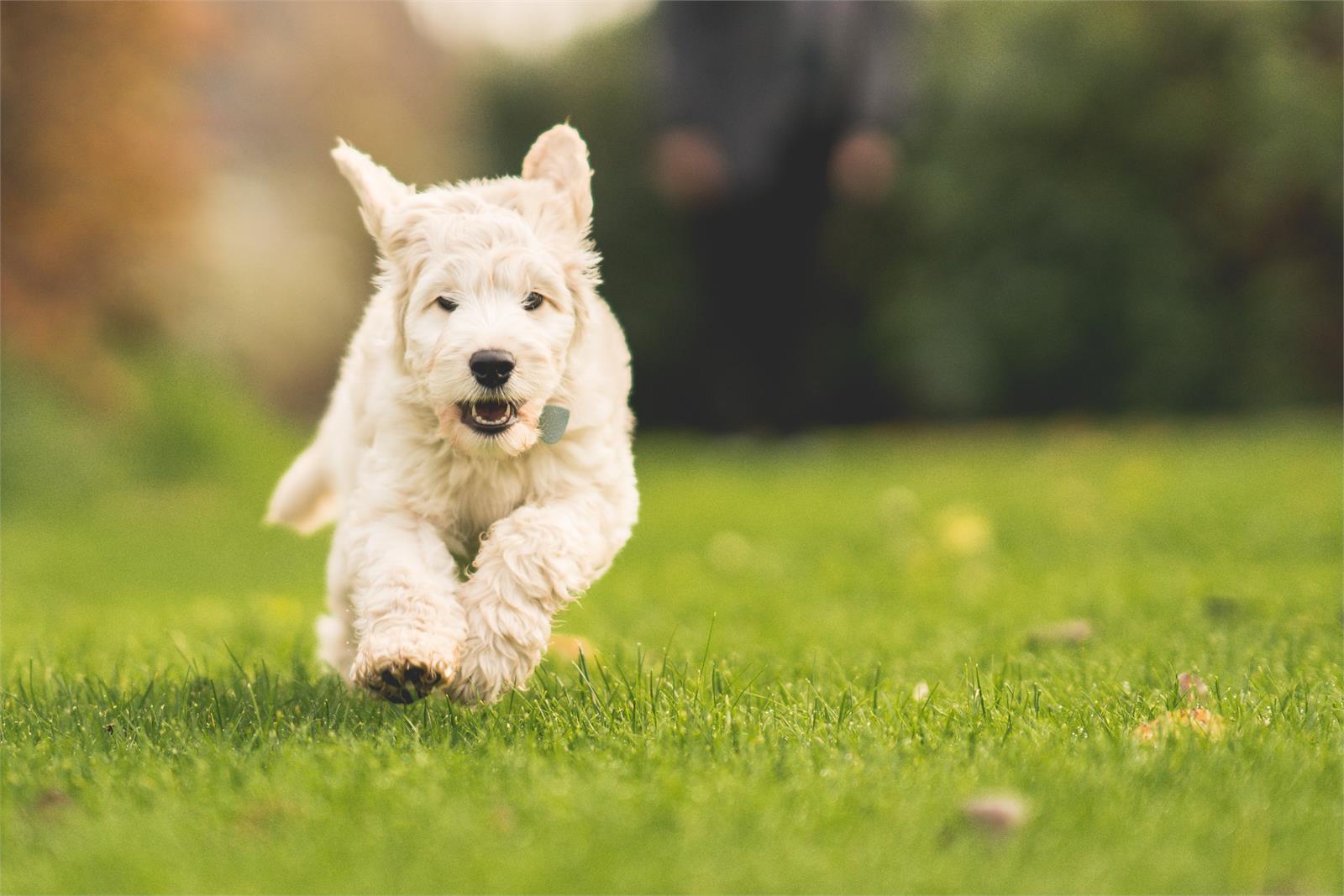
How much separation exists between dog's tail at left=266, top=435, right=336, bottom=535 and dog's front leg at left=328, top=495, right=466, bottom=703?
0.71 metres

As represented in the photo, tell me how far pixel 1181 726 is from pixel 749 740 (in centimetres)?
93

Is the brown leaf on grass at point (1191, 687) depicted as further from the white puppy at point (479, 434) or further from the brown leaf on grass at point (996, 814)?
the white puppy at point (479, 434)

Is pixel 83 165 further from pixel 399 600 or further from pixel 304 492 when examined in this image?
pixel 399 600

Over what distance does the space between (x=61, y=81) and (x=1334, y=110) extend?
45.3ft

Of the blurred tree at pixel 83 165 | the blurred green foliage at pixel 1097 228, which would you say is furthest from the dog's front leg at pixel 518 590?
the blurred green foliage at pixel 1097 228

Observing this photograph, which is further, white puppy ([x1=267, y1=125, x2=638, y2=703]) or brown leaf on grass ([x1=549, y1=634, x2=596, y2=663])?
brown leaf on grass ([x1=549, y1=634, x2=596, y2=663])

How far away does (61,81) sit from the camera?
1152 cm

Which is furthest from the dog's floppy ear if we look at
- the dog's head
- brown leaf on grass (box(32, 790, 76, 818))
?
brown leaf on grass (box(32, 790, 76, 818))

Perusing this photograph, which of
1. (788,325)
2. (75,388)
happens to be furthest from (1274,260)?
(75,388)

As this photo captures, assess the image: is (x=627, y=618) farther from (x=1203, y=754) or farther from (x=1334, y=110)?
(x=1334, y=110)

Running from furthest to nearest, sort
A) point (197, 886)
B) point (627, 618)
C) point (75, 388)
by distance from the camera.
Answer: point (75, 388), point (627, 618), point (197, 886)

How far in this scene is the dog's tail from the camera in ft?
13.8

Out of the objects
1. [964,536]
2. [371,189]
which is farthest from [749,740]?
[964,536]

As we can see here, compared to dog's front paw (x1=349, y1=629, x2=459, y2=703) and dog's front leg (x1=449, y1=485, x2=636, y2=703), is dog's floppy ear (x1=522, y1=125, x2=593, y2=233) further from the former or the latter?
dog's front paw (x1=349, y1=629, x2=459, y2=703)
